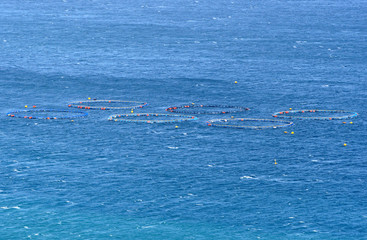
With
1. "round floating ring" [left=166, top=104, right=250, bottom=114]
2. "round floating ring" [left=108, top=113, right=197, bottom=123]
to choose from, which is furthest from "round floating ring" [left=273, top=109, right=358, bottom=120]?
"round floating ring" [left=108, top=113, right=197, bottom=123]

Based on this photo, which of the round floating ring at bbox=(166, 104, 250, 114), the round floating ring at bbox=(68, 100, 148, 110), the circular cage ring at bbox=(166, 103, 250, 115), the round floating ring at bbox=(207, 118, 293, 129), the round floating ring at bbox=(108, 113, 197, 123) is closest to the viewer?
the round floating ring at bbox=(207, 118, 293, 129)

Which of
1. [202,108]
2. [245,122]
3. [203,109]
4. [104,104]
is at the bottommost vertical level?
[104,104]

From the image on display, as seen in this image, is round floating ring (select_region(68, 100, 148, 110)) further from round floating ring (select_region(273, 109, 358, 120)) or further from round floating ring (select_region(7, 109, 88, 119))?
round floating ring (select_region(273, 109, 358, 120))

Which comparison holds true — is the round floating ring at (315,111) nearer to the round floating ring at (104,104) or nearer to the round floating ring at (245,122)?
the round floating ring at (245,122)

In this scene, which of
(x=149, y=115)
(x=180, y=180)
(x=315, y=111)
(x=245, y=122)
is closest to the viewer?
(x=180, y=180)

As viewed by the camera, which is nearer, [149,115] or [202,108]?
[149,115]

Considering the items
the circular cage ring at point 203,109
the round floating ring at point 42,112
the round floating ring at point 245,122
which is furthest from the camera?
the circular cage ring at point 203,109

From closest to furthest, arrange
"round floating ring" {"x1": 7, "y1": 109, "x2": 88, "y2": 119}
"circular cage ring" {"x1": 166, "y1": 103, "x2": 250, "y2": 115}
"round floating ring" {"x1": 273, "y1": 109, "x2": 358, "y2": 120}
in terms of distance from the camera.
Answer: "round floating ring" {"x1": 7, "y1": 109, "x2": 88, "y2": 119}
"round floating ring" {"x1": 273, "y1": 109, "x2": 358, "y2": 120}
"circular cage ring" {"x1": 166, "y1": 103, "x2": 250, "y2": 115}

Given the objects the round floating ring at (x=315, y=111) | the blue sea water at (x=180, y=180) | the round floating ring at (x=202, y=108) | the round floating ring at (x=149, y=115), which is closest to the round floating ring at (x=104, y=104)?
the blue sea water at (x=180, y=180)

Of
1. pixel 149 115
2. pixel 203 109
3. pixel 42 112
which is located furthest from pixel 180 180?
pixel 42 112

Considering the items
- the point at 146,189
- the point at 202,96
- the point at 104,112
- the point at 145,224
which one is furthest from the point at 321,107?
the point at 145,224

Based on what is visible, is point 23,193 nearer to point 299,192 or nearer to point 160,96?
point 299,192

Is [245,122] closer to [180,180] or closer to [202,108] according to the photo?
[202,108]
